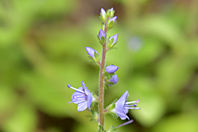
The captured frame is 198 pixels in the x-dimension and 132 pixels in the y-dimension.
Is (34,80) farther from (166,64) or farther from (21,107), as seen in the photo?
(166,64)

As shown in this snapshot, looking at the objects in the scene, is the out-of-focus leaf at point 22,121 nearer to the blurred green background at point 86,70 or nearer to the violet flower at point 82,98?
the blurred green background at point 86,70

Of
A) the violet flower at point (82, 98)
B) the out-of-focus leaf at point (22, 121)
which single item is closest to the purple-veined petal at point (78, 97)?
the violet flower at point (82, 98)

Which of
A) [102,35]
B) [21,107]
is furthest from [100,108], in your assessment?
[21,107]

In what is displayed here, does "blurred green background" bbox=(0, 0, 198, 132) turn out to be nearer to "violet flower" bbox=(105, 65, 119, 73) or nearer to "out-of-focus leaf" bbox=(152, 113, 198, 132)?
"out-of-focus leaf" bbox=(152, 113, 198, 132)

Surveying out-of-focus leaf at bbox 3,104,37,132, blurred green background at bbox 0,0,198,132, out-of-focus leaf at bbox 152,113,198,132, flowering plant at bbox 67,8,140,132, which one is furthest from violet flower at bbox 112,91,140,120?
out-of-focus leaf at bbox 3,104,37,132

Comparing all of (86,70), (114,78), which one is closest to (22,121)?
(86,70)
